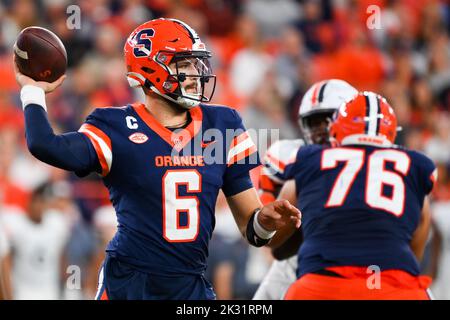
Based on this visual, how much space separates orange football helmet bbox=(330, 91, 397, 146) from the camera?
5.08 m

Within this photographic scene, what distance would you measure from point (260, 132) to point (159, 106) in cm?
489

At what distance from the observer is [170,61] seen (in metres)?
4.28

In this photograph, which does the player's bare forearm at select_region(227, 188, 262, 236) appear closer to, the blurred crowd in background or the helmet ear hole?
the helmet ear hole

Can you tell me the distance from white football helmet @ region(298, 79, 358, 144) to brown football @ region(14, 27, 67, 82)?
2.00m

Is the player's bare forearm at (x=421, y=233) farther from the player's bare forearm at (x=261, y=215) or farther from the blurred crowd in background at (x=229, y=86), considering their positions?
the blurred crowd in background at (x=229, y=86)

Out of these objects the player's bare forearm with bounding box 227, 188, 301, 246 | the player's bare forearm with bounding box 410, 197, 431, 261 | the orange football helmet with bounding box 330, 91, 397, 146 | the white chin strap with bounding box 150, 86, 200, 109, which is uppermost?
the white chin strap with bounding box 150, 86, 200, 109

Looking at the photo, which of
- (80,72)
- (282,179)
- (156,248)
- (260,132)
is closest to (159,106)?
(156,248)

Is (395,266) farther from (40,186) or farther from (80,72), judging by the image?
(80,72)

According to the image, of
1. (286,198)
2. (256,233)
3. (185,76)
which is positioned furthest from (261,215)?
(286,198)

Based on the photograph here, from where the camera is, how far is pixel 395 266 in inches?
189

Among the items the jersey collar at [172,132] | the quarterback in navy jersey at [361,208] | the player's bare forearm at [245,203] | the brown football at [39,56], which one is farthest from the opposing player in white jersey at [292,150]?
the brown football at [39,56]

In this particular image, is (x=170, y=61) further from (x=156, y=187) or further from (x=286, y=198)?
(x=286, y=198)

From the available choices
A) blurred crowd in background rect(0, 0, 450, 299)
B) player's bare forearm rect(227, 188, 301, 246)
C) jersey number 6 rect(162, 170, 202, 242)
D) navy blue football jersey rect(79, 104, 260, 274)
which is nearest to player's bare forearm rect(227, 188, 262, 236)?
player's bare forearm rect(227, 188, 301, 246)

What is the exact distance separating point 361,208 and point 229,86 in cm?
588
